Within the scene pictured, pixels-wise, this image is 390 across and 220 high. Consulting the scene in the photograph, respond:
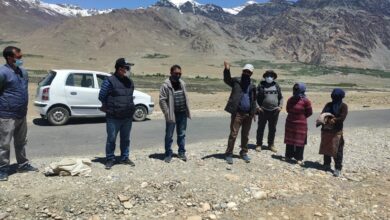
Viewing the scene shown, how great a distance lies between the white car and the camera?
13570 millimetres

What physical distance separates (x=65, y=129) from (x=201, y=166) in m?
6.16

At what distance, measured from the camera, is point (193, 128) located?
14.4 metres

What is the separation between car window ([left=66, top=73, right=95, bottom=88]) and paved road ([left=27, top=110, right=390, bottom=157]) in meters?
1.20

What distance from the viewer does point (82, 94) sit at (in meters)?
14.0

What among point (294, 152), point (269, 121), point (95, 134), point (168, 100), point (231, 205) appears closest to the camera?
point (231, 205)

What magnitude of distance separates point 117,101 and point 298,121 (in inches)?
144

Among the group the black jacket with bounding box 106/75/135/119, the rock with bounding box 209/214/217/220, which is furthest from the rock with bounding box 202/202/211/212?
the black jacket with bounding box 106/75/135/119

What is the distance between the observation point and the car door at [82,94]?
13867 mm

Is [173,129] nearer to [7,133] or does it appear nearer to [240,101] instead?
[240,101]

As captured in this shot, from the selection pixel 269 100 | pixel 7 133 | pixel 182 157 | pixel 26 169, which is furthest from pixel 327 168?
pixel 7 133

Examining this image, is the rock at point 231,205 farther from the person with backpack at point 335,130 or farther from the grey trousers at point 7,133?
the grey trousers at point 7,133

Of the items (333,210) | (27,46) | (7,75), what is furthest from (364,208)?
(27,46)

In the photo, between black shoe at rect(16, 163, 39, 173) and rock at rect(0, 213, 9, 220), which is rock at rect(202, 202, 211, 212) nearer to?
rock at rect(0, 213, 9, 220)

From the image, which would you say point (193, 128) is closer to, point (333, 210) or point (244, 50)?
point (333, 210)
